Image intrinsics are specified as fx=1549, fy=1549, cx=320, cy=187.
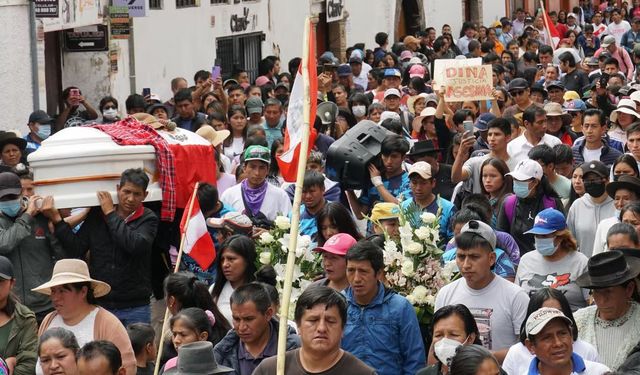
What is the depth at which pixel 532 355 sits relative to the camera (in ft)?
25.4

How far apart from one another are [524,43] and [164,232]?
20648 millimetres

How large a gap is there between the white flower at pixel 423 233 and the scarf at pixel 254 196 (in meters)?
2.50

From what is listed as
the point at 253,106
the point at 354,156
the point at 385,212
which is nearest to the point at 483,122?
the point at 253,106

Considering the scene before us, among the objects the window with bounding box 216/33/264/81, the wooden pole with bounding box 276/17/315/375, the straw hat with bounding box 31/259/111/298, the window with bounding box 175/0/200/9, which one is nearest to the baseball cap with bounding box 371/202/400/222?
the straw hat with bounding box 31/259/111/298

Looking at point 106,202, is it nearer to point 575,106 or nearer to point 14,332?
point 14,332

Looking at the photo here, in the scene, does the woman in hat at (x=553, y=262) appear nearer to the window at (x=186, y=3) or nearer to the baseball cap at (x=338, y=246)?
the baseball cap at (x=338, y=246)

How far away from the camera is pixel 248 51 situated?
25.3 m

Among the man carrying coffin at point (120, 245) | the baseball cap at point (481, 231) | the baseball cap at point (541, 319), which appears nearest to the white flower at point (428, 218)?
the baseball cap at point (481, 231)

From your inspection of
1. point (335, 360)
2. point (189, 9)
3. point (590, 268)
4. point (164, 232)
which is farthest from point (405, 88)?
point (335, 360)

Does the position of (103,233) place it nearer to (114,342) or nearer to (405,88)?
(114,342)

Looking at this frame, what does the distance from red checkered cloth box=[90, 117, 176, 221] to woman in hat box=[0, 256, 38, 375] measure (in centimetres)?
186

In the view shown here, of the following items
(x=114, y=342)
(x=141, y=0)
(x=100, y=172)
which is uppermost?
(x=141, y=0)

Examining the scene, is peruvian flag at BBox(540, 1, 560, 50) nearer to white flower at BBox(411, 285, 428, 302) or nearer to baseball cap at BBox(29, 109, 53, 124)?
baseball cap at BBox(29, 109, 53, 124)

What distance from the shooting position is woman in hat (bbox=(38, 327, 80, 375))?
7.89 m
